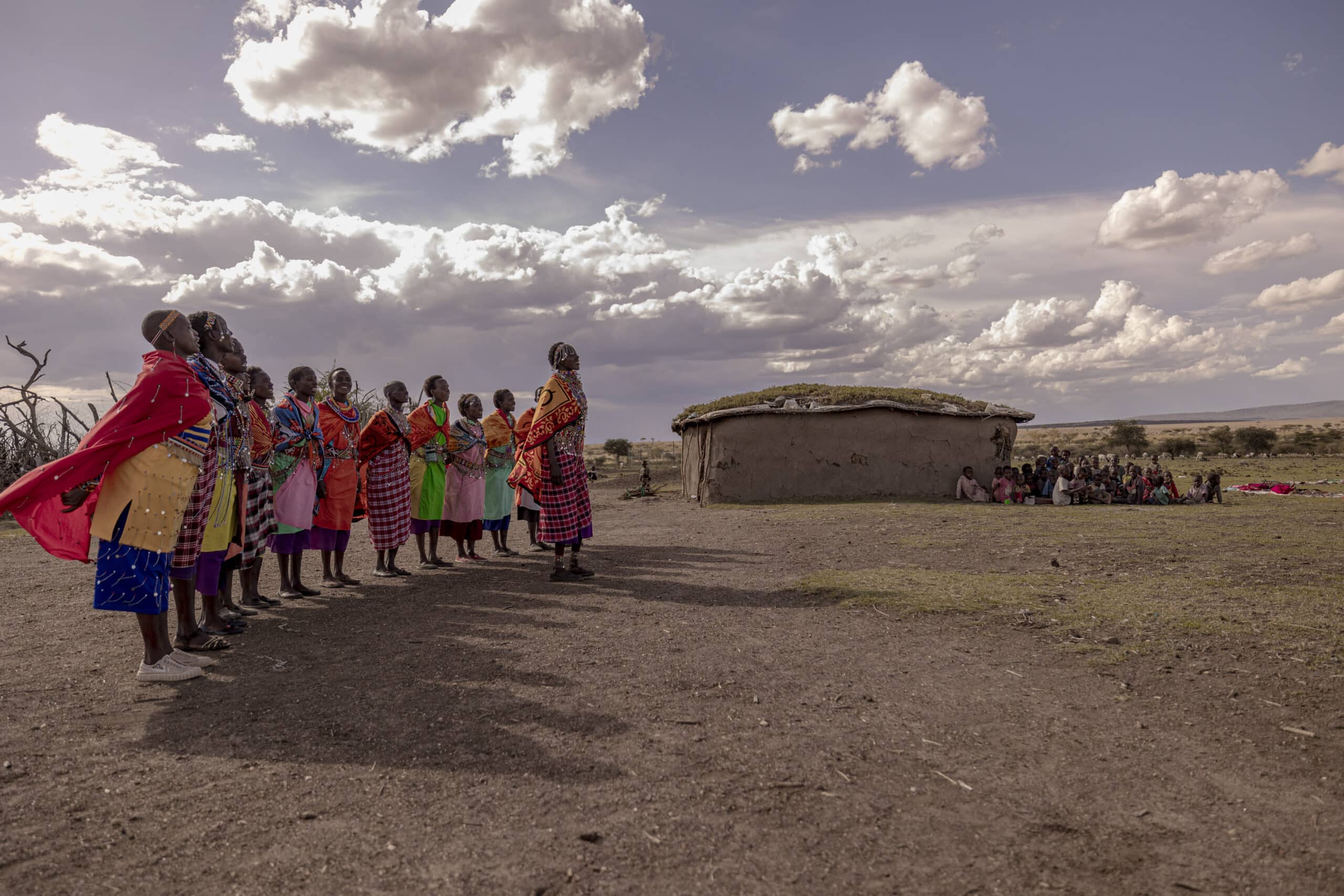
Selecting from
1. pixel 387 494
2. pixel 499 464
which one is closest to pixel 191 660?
pixel 387 494

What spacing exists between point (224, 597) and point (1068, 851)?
5.79 meters

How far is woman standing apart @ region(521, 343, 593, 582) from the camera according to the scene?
721 cm

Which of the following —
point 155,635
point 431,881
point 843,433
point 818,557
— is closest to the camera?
point 431,881

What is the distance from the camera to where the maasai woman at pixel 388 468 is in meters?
7.92

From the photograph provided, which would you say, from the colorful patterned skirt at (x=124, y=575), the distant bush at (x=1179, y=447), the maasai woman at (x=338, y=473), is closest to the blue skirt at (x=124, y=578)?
the colorful patterned skirt at (x=124, y=575)

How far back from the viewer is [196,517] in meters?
4.79

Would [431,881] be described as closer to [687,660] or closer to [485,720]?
[485,720]

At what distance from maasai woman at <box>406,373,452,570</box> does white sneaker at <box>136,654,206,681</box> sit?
13.7 feet

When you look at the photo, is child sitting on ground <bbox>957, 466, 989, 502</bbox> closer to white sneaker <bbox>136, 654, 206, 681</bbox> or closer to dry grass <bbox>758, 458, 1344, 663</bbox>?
dry grass <bbox>758, 458, 1344, 663</bbox>

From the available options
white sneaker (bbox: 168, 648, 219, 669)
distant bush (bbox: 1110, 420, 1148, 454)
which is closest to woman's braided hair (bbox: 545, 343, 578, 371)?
white sneaker (bbox: 168, 648, 219, 669)

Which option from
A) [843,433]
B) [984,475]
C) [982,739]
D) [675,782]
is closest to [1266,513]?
[984,475]

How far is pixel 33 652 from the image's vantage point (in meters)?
5.20

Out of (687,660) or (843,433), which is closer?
(687,660)

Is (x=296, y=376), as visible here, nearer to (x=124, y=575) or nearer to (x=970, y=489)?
(x=124, y=575)
